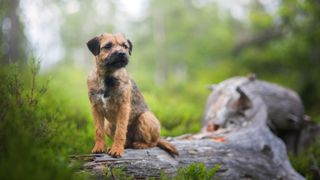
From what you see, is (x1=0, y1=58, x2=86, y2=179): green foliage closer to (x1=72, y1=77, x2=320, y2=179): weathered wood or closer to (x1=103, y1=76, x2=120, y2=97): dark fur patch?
(x1=72, y1=77, x2=320, y2=179): weathered wood

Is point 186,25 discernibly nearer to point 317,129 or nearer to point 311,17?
point 311,17

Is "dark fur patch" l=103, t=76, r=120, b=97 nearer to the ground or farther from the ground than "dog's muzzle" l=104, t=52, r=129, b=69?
nearer to the ground

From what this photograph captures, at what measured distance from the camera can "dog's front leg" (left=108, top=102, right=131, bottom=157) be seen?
566cm

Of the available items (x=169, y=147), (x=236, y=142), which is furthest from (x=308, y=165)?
(x=169, y=147)

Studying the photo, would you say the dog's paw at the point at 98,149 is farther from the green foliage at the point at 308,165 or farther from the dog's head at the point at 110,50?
the green foliage at the point at 308,165

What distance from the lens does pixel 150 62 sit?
3753 cm

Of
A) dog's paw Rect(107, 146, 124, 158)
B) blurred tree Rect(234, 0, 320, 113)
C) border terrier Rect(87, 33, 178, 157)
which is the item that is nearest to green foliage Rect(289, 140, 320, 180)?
border terrier Rect(87, 33, 178, 157)

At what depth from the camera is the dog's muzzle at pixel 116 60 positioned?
5.91 meters

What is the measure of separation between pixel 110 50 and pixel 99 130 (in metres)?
1.16

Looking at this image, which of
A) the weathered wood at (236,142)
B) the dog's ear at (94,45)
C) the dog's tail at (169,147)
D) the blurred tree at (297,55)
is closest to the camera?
the weathered wood at (236,142)

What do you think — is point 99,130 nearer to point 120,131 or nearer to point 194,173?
point 120,131

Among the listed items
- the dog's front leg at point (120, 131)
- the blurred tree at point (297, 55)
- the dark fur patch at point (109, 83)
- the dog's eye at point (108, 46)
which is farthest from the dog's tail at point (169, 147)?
the blurred tree at point (297, 55)

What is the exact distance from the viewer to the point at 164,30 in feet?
121

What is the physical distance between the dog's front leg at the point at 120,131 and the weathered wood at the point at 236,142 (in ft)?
0.40
